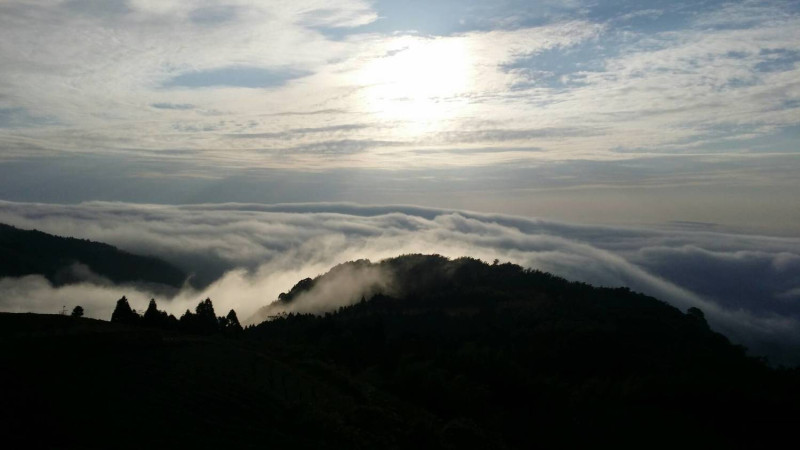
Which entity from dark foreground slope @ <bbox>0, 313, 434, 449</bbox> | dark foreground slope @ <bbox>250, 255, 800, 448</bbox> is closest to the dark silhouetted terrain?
dark foreground slope @ <bbox>0, 313, 434, 449</bbox>

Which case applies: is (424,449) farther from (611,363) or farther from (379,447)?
(611,363)

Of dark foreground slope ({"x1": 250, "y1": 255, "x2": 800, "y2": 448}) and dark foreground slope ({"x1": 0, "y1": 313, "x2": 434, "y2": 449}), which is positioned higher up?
dark foreground slope ({"x1": 0, "y1": 313, "x2": 434, "y2": 449})

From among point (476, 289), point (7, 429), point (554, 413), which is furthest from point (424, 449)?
point (476, 289)

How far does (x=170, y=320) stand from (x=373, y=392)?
40.5 m

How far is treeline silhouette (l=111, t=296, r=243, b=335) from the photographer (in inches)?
2847

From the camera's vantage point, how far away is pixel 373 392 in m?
48.0

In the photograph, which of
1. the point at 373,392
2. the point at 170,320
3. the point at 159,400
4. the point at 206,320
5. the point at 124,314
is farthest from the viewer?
the point at 206,320

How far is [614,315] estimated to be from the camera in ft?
502

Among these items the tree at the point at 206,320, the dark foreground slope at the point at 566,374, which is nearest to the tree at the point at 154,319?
the tree at the point at 206,320

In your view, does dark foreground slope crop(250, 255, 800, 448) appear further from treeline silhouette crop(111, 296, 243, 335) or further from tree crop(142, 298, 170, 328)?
tree crop(142, 298, 170, 328)

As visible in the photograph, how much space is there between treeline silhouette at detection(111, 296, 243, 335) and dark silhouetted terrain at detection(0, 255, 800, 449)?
880 cm

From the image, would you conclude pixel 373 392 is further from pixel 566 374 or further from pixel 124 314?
pixel 566 374

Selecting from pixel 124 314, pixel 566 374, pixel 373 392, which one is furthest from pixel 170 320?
pixel 566 374

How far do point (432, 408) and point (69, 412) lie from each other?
37187mm
